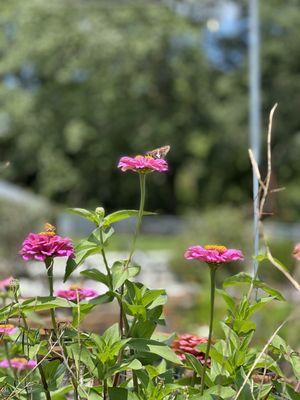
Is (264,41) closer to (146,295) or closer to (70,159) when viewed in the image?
(70,159)

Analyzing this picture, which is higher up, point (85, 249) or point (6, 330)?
point (85, 249)

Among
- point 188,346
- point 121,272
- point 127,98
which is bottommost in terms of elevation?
point 127,98

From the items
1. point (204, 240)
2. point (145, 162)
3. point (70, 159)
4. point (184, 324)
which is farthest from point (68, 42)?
point (145, 162)

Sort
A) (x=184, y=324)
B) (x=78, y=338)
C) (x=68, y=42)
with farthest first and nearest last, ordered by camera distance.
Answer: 1. (x=68, y=42)
2. (x=184, y=324)
3. (x=78, y=338)

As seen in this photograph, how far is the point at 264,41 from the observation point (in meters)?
25.2

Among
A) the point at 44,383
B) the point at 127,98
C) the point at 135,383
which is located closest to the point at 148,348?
the point at 135,383

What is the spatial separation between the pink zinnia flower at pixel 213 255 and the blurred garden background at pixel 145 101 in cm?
1910

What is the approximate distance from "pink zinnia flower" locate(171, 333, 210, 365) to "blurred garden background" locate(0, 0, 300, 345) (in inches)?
744

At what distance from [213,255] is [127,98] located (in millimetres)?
23776

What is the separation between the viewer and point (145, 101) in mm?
25609

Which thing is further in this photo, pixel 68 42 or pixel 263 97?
pixel 263 97

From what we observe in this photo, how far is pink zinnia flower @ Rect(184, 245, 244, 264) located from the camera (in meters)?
1.30

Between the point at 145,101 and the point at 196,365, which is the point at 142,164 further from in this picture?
the point at 145,101

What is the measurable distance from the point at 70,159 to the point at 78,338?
2540cm
